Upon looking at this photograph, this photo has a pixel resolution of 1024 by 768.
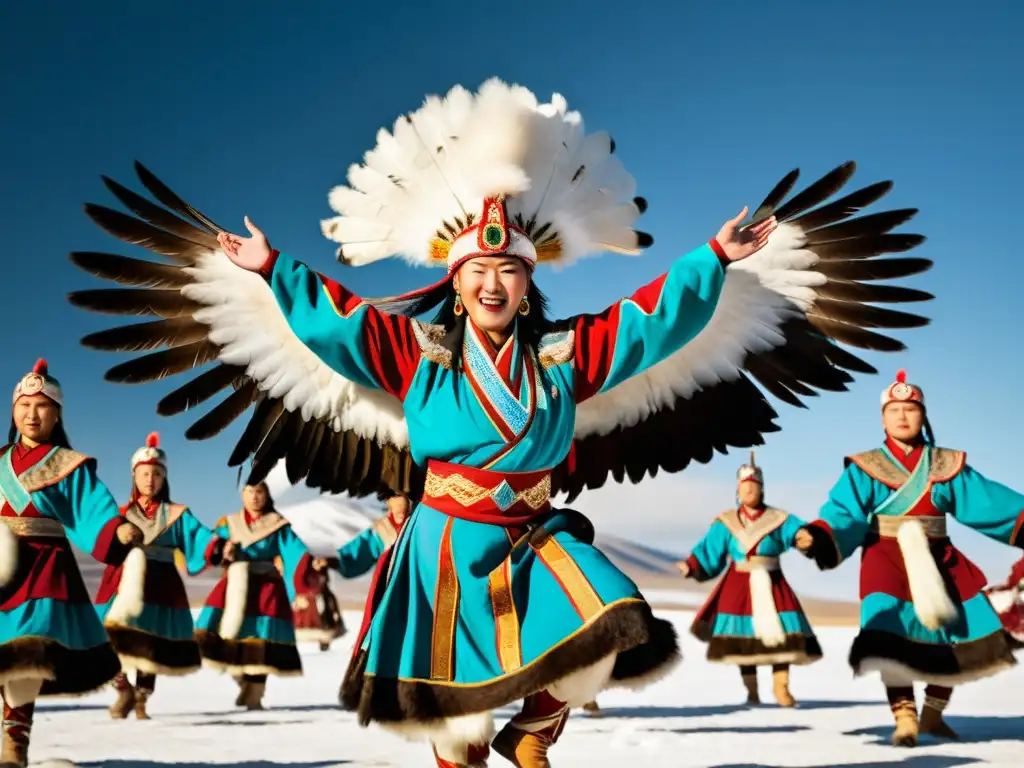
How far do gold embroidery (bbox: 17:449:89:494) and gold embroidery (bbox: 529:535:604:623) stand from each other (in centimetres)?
279

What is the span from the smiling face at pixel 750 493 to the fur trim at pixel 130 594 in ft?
14.7

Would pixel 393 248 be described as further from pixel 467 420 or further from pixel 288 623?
pixel 288 623

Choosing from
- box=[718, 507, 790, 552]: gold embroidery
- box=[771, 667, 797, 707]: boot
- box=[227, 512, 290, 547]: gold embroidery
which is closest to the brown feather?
box=[227, 512, 290, 547]: gold embroidery

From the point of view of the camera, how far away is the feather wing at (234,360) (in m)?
4.05

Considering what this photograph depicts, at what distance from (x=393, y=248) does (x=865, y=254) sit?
1.88m

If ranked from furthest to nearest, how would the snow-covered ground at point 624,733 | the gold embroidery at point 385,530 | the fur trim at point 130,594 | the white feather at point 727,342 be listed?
the gold embroidery at point 385,530
the fur trim at point 130,594
the snow-covered ground at point 624,733
the white feather at point 727,342

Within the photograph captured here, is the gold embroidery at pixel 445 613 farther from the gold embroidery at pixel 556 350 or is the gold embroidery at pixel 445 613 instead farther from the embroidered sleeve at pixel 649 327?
the embroidered sleeve at pixel 649 327

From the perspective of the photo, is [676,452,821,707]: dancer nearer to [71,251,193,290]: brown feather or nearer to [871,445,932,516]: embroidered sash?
[871,445,932,516]: embroidered sash

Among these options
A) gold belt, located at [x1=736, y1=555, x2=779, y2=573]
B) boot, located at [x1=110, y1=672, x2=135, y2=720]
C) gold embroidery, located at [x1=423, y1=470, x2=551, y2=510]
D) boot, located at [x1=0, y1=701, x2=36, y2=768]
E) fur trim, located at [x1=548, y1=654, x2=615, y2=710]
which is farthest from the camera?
gold belt, located at [x1=736, y1=555, x2=779, y2=573]

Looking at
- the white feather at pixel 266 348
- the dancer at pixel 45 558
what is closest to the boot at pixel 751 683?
the dancer at pixel 45 558

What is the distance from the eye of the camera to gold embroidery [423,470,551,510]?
11.2 ft

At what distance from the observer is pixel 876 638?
18.6ft

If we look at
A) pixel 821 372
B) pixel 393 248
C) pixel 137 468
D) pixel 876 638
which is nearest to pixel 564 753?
pixel 876 638

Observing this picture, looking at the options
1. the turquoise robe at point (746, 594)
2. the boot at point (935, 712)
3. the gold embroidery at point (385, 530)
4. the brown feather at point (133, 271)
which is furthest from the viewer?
the gold embroidery at point (385, 530)
